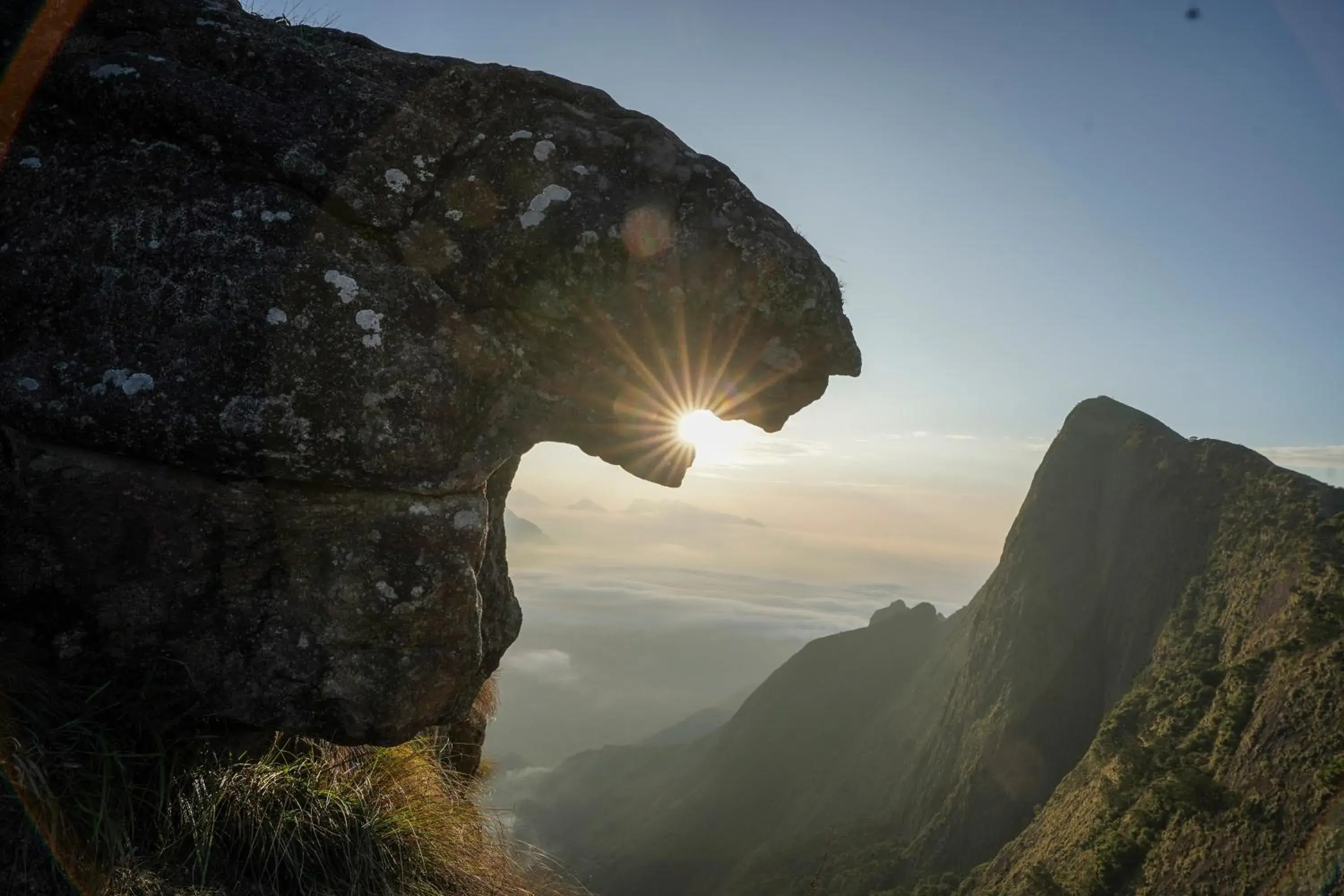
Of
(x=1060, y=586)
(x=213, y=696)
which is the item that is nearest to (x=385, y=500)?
(x=213, y=696)

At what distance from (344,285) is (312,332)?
1.59 feet

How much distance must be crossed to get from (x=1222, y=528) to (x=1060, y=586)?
18.2 metres

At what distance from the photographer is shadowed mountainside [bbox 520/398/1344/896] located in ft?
98.1

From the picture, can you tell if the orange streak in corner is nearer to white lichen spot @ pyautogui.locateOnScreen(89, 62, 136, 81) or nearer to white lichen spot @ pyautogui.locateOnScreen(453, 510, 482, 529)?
white lichen spot @ pyautogui.locateOnScreen(89, 62, 136, 81)

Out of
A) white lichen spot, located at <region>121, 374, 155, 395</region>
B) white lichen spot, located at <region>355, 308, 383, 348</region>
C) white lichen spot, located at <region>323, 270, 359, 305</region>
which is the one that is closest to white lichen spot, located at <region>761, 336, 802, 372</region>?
white lichen spot, located at <region>355, 308, 383, 348</region>

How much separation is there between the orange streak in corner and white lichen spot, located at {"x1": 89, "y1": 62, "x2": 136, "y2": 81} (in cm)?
40

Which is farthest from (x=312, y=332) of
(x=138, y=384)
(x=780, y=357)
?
(x=780, y=357)

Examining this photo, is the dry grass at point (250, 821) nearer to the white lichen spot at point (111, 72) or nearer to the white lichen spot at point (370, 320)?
the white lichen spot at point (370, 320)

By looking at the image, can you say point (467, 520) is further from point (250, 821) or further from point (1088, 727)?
point (1088, 727)

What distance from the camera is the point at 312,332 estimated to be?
5512 millimetres

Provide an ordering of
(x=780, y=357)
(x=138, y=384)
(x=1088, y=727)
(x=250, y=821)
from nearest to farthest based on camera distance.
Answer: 1. (x=138, y=384)
2. (x=250, y=821)
3. (x=780, y=357)
4. (x=1088, y=727)

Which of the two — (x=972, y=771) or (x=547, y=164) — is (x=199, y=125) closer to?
(x=547, y=164)

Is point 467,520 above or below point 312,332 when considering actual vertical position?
below

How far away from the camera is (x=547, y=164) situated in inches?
253
